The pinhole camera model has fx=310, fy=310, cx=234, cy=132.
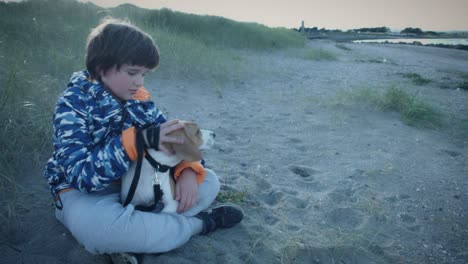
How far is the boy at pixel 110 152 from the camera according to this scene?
67.4 inches

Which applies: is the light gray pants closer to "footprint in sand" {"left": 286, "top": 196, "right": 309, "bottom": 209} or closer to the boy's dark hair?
the boy's dark hair

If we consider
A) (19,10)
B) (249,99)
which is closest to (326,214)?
(249,99)

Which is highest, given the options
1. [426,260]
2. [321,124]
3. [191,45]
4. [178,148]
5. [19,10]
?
[19,10]

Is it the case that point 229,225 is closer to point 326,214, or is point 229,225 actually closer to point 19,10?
point 326,214

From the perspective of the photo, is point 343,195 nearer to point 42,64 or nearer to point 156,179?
point 156,179

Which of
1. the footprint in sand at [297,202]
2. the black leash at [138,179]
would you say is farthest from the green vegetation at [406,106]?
the black leash at [138,179]

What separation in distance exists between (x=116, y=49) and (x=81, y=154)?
0.65 m

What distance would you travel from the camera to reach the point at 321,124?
466cm

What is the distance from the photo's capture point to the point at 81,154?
1733 mm

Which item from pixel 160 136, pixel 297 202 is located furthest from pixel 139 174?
pixel 297 202

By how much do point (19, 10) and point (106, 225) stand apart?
802 centimetres

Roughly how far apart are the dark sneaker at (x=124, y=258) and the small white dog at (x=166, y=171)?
300 millimetres

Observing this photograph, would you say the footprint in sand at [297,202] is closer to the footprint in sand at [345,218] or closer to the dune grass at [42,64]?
the footprint in sand at [345,218]

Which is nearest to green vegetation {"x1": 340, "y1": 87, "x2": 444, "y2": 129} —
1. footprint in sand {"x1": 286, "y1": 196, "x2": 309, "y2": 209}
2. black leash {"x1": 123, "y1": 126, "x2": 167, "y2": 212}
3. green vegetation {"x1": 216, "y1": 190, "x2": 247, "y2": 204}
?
footprint in sand {"x1": 286, "y1": 196, "x2": 309, "y2": 209}
